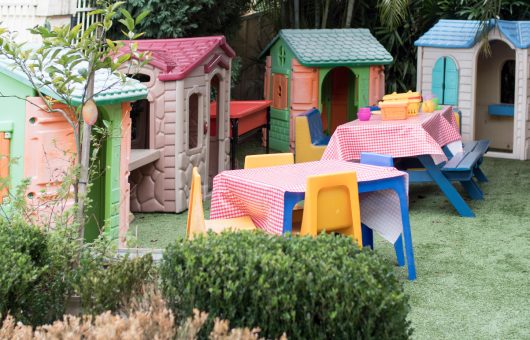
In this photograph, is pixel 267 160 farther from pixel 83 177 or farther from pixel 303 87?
pixel 303 87

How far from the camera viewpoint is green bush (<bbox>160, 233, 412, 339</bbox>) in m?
3.83

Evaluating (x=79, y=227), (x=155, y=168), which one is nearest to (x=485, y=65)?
(x=155, y=168)

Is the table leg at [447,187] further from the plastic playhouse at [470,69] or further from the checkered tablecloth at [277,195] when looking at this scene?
the plastic playhouse at [470,69]

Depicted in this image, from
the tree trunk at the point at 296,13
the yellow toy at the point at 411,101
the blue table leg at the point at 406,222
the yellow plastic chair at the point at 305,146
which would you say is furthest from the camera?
the tree trunk at the point at 296,13

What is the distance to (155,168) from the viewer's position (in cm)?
1006

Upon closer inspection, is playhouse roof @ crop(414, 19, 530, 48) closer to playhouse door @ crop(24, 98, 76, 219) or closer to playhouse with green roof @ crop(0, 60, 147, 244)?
playhouse with green roof @ crop(0, 60, 147, 244)

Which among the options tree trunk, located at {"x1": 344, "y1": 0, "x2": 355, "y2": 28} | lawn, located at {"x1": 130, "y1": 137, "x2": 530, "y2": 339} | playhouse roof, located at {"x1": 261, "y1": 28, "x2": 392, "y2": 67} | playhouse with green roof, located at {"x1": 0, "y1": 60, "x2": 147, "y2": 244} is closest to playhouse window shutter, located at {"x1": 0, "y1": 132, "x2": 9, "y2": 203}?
playhouse with green roof, located at {"x1": 0, "y1": 60, "x2": 147, "y2": 244}

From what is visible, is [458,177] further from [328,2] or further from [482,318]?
[328,2]

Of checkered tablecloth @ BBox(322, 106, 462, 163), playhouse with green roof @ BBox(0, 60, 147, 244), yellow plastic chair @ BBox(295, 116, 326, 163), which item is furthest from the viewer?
yellow plastic chair @ BBox(295, 116, 326, 163)

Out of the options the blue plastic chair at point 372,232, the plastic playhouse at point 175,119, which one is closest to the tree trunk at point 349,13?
the plastic playhouse at point 175,119

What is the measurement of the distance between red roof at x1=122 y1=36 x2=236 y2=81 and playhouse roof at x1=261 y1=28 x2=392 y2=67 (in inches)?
84.5

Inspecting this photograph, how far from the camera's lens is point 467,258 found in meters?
7.97

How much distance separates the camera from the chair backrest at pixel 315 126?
38.9ft

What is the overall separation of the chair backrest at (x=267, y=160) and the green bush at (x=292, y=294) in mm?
3573
